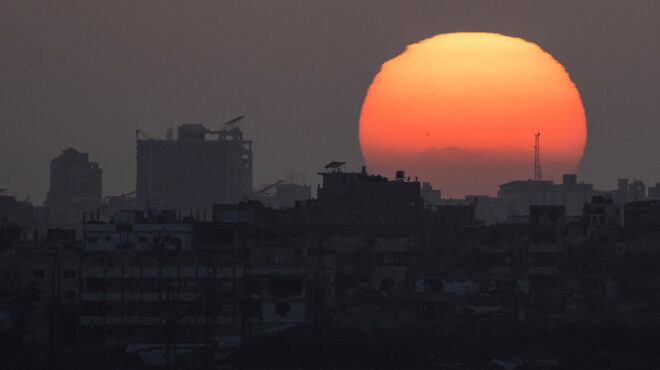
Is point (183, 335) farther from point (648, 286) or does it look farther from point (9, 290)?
point (648, 286)

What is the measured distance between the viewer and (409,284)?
75375 mm

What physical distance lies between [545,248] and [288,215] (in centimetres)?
1874

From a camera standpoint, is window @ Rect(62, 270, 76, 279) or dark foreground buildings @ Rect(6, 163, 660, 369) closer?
dark foreground buildings @ Rect(6, 163, 660, 369)

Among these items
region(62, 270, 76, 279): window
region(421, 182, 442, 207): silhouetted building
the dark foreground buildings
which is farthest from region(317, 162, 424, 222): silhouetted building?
region(421, 182, 442, 207): silhouetted building

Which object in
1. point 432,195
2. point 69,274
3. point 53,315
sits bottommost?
point 53,315

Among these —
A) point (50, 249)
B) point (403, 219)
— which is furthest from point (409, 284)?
point (403, 219)

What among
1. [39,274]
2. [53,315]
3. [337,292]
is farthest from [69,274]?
[337,292]

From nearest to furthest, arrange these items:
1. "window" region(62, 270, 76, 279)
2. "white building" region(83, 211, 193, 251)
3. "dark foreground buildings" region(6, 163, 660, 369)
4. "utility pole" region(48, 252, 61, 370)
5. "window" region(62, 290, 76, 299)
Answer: "utility pole" region(48, 252, 61, 370)
"dark foreground buildings" region(6, 163, 660, 369)
"window" region(62, 290, 76, 299)
"window" region(62, 270, 76, 279)
"white building" region(83, 211, 193, 251)

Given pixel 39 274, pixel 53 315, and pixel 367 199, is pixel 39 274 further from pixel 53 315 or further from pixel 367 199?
pixel 367 199

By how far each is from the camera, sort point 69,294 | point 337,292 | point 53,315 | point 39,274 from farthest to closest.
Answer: point 337,292 < point 39,274 < point 69,294 < point 53,315

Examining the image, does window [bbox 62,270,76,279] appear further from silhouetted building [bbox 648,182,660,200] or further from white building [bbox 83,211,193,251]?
silhouetted building [bbox 648,182,660,200]

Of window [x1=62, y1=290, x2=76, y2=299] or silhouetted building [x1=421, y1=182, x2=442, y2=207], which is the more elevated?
silhouetted building [x1=421, y1=182, x2=442, y2=207]

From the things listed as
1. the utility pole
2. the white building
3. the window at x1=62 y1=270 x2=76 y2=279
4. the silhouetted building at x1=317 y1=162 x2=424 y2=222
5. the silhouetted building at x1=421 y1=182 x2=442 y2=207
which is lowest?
the utility pole

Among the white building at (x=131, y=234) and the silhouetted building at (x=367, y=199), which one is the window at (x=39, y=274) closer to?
the white building at (x=131, y=234)
